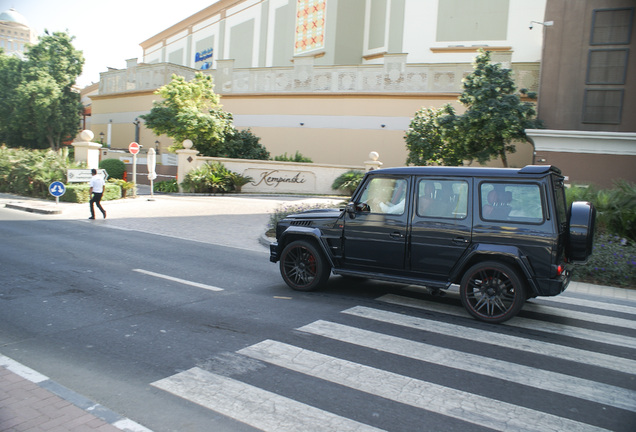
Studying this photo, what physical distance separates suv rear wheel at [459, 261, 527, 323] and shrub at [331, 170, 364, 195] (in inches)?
803

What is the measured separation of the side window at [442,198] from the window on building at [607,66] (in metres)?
18.3

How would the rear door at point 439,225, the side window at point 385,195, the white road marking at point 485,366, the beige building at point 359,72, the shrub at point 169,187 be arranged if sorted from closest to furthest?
the white road marking at point 485,366 < the rear door at point 439,225 < the side window at point 385,195 < the shrub at point 169,187 < the beige building at point 359,72

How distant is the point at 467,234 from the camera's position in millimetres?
6766

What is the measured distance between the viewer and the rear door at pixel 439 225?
22.4 ft

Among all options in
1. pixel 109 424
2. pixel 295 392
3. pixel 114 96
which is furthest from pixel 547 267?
pixel 114 96

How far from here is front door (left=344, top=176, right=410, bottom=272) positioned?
7266 millimetres

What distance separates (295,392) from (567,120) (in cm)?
2177

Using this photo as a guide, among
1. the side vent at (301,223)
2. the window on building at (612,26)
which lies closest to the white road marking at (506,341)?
the side vent at (301,223)

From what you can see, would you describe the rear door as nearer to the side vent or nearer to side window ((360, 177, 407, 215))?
side window ((360, 177, 407, 215))

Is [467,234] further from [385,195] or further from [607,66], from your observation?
[607,66]

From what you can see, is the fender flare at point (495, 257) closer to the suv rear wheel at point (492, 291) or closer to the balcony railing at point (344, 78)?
the suv rear wheel at point (492, 291)

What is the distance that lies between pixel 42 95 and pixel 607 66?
4320 centimetres

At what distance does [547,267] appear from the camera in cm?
626

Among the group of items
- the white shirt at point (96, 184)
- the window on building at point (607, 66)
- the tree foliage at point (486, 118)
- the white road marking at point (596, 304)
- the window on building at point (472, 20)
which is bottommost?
the white road marking at point (596, 304)
